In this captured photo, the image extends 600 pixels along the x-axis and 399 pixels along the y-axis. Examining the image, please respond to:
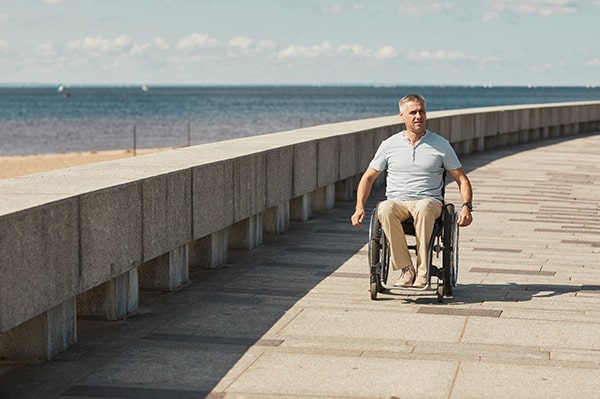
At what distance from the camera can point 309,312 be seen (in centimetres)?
805

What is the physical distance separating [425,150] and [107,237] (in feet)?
8.37

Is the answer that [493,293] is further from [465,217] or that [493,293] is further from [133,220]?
[133,220]

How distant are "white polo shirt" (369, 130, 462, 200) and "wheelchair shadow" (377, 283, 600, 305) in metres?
0.75

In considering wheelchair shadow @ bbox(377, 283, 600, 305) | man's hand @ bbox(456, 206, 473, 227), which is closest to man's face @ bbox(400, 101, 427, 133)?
man's hand @ bbox(456, 206, 473, 227)

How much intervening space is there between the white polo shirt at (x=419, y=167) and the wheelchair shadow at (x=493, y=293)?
75cm

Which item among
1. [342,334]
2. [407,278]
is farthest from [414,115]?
A: [342,334]

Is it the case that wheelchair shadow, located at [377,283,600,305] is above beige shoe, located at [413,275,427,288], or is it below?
below

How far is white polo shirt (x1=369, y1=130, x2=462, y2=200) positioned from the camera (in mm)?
8523

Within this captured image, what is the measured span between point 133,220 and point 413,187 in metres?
2.10

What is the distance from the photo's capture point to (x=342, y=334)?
735 cm

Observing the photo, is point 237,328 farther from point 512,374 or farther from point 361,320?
point 512,374

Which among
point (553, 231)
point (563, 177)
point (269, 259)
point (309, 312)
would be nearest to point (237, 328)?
point (309, 312)

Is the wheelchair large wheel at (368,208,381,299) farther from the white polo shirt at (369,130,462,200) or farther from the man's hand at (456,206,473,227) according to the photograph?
the man's hand at (456,206,473,227)

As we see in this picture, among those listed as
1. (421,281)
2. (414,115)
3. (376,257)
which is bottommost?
(421,281)
